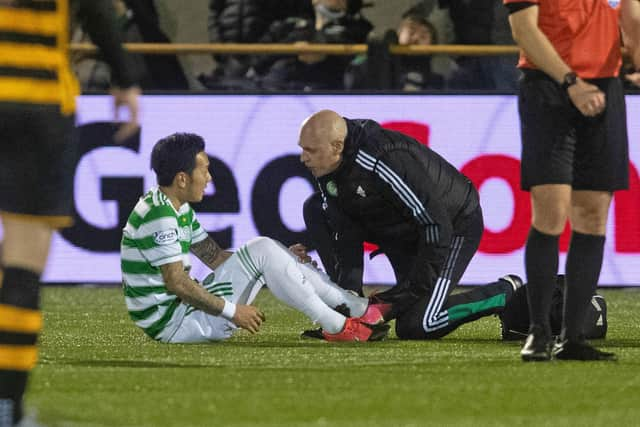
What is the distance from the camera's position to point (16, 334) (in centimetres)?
425

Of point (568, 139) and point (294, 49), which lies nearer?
point (568, 139)

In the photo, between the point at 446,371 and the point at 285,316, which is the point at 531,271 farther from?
the point at 285,316

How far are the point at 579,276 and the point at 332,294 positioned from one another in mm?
1372

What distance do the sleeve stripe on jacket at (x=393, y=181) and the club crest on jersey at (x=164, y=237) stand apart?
0.94m

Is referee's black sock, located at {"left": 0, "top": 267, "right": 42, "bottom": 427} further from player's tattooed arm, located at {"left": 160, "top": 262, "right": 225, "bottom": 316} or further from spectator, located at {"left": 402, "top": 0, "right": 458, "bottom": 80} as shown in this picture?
spectator, located at {"left": 402, "top": 0, "right": 458, "bottom": 80}

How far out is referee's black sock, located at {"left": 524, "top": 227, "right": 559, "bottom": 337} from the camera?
19.4 feet

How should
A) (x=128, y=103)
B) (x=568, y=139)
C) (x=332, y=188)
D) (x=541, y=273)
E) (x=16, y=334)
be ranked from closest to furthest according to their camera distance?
(x=16, y=334)
(x=128, y=103)
(x=568, y=139)
(x=541, y=273)
(x=332, y=188)

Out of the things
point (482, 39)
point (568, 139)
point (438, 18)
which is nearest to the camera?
point (568, 139)

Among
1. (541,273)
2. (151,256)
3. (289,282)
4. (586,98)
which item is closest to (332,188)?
(289,282)

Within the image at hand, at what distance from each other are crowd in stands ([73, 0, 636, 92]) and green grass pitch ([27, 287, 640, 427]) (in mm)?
3322

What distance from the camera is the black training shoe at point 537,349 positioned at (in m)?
5.97

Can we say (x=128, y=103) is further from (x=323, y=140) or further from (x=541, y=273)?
(x=323, y=140)

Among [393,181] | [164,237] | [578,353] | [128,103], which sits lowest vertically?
[578,353]

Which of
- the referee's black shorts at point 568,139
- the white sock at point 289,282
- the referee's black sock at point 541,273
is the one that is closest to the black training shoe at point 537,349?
the referee's black sock at point 541,273
